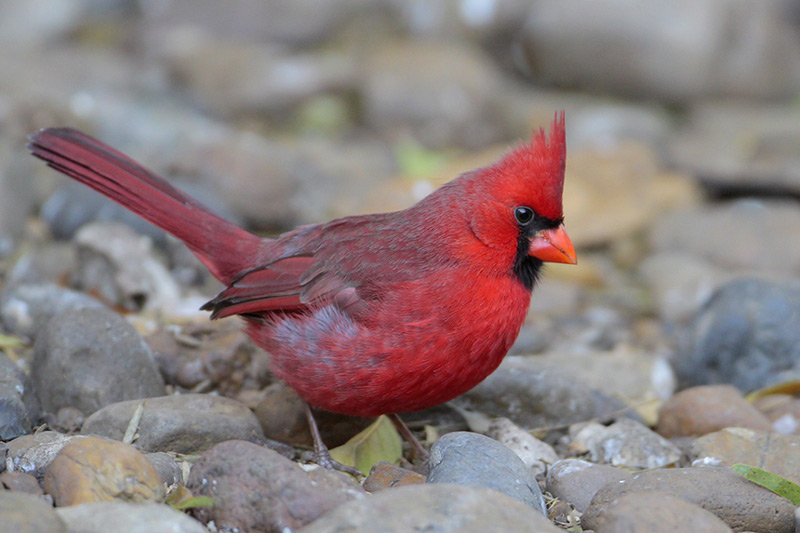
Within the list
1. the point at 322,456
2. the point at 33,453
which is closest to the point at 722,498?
the point at 322,456

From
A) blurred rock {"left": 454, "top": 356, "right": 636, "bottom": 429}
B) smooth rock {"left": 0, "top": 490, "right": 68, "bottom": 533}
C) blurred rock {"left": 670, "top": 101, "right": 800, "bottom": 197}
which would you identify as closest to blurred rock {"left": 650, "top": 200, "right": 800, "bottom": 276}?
blurred rock {"left": 670, "top": 101, "right": 800, "bottom": 197}

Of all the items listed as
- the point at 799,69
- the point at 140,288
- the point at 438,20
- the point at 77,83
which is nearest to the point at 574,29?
the point at 438,20

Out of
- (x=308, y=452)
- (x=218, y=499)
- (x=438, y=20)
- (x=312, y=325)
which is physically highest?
(x=438, y=20)

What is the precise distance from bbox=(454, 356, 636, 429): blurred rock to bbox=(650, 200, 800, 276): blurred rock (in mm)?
2393

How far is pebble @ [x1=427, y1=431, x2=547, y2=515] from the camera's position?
2.60 m

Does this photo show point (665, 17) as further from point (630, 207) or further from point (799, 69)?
point (630, 207)

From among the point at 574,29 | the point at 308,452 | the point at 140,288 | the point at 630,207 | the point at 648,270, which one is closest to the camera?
the point at 308,452

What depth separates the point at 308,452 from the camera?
3.35 meters

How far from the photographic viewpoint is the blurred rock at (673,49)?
314 inches

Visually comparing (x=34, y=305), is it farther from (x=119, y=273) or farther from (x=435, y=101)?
(x=435, y=101)

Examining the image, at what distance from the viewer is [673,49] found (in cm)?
795

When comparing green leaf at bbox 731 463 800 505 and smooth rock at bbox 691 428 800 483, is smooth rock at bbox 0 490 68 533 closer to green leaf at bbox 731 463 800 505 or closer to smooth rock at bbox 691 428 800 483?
green leaf at bbox 731 463 800 505

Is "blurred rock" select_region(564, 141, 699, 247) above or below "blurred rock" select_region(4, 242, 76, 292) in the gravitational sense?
above

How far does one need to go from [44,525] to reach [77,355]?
4.08ft
